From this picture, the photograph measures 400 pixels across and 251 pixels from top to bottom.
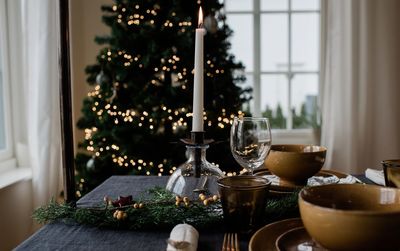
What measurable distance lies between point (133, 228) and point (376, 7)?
8.73 feet

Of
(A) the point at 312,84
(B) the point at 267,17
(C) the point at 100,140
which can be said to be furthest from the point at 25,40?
(A) the point at 312,84

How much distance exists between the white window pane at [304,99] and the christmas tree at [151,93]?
97cm

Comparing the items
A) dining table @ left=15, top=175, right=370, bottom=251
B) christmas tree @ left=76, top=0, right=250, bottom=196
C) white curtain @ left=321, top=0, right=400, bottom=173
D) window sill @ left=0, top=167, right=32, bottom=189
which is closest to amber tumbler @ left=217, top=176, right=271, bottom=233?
dining table @ left=15, top=175, right=370, bottom=251

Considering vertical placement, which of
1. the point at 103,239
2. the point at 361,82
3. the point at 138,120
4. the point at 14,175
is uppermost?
the point at 361,82

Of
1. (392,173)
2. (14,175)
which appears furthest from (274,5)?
(392,173)

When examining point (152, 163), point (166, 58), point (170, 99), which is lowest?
point (152, 163)

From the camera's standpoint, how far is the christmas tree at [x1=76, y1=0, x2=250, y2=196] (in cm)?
229

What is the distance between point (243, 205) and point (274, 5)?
2.68 m

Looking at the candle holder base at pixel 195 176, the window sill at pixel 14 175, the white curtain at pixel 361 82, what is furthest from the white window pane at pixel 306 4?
the candle holder base at pixel 195 176

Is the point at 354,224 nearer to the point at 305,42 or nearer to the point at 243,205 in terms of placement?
the point at 243,205

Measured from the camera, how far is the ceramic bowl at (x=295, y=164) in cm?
94

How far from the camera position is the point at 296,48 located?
3.21 m

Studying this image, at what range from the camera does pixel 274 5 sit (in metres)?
3.17

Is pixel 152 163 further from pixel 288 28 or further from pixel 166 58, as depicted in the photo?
pixel 288 28
